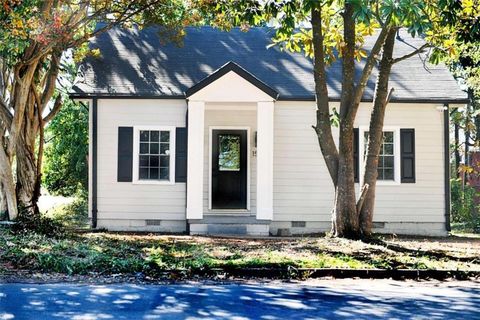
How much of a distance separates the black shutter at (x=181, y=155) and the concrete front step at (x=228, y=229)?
4.37ft

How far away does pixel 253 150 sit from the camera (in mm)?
14172

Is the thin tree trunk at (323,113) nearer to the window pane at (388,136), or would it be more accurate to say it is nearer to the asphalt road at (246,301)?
the asphalt road at (246,301)

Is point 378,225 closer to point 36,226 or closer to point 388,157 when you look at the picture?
point 388,157

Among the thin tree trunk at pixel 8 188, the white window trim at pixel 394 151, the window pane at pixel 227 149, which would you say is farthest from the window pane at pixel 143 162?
the white window trim at pixel 394 151

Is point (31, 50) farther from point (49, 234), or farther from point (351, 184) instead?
point (351, 184)

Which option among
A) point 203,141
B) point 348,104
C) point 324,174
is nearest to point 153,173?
point 203,141

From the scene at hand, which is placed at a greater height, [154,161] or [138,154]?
[138,154]

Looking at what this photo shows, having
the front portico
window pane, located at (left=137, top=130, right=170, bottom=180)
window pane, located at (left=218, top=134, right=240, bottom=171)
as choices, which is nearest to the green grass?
window pane, located at (left=137, top=130, right=170, bottom=180)

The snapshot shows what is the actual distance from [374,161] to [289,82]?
4189 mm

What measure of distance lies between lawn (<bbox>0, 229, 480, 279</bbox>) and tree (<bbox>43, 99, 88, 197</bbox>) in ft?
33.6

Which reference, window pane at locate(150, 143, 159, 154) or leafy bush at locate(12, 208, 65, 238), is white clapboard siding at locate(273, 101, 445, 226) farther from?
leafy bush at locate(12, 208, 65, 238)

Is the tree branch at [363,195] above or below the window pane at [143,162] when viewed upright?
below

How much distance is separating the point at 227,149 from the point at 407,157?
4751mm

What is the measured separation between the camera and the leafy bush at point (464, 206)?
18.0 m
